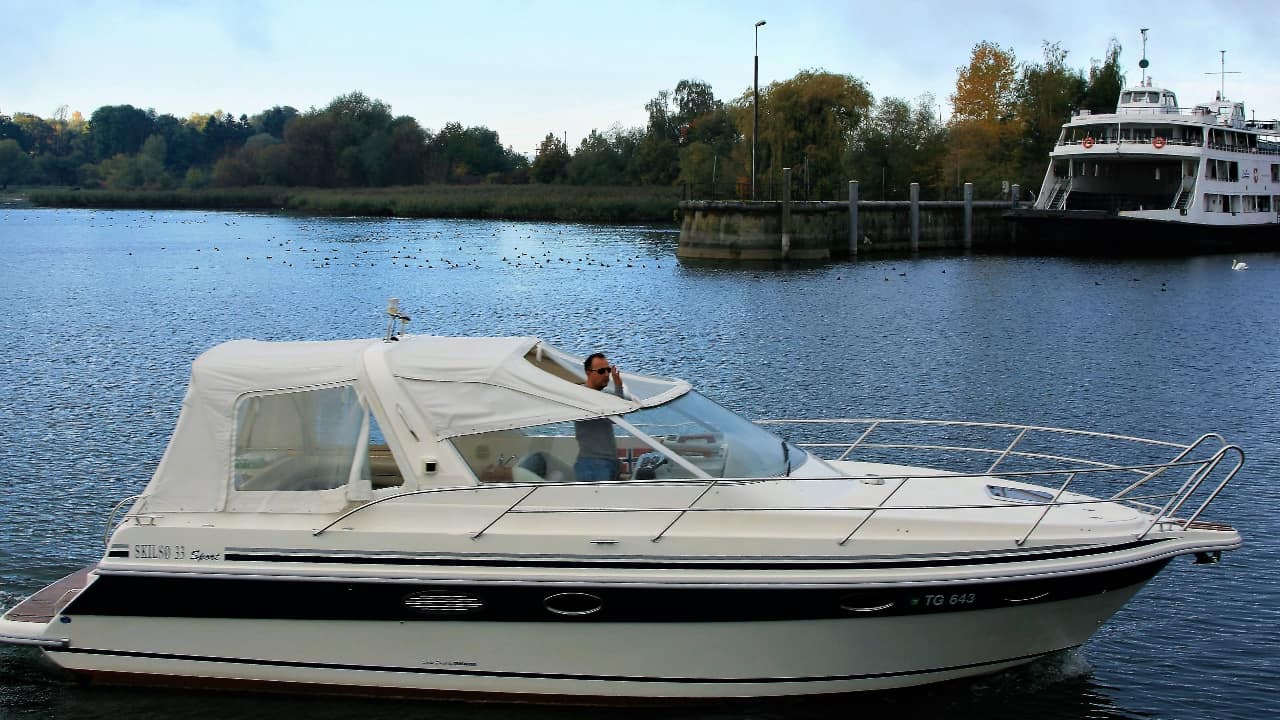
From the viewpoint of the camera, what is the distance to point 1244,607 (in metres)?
11.2

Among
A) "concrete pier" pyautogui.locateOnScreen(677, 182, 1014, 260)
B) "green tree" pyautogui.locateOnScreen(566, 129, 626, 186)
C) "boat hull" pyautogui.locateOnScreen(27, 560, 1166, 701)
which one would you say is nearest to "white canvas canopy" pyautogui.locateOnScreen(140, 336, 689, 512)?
→ "boat hull" pyautogui.locateOnScreen(27, 560, 1166, 701)

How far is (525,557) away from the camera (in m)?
8.17

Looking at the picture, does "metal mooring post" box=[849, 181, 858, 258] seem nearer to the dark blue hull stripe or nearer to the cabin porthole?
the dark blue hull stripe

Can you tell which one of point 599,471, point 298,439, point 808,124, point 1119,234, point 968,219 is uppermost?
point 808,124

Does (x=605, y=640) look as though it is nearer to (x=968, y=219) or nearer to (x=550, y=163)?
(x=968, y=219)

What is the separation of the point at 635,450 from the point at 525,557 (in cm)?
115

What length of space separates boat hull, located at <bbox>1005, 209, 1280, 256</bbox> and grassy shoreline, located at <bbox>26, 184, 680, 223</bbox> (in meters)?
25.3

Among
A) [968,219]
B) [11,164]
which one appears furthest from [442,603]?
[11,164]

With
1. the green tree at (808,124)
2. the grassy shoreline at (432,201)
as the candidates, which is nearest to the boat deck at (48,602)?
the green tree at (808,124)

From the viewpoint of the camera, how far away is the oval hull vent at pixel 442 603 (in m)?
8.18

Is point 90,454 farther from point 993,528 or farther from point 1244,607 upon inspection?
point 1244,607

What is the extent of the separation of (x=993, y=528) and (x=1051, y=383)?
15.7 metres

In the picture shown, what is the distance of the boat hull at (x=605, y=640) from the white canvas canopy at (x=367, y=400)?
2.45 feet

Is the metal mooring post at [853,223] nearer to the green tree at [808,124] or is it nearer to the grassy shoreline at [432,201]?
the green tree at [808,124]
